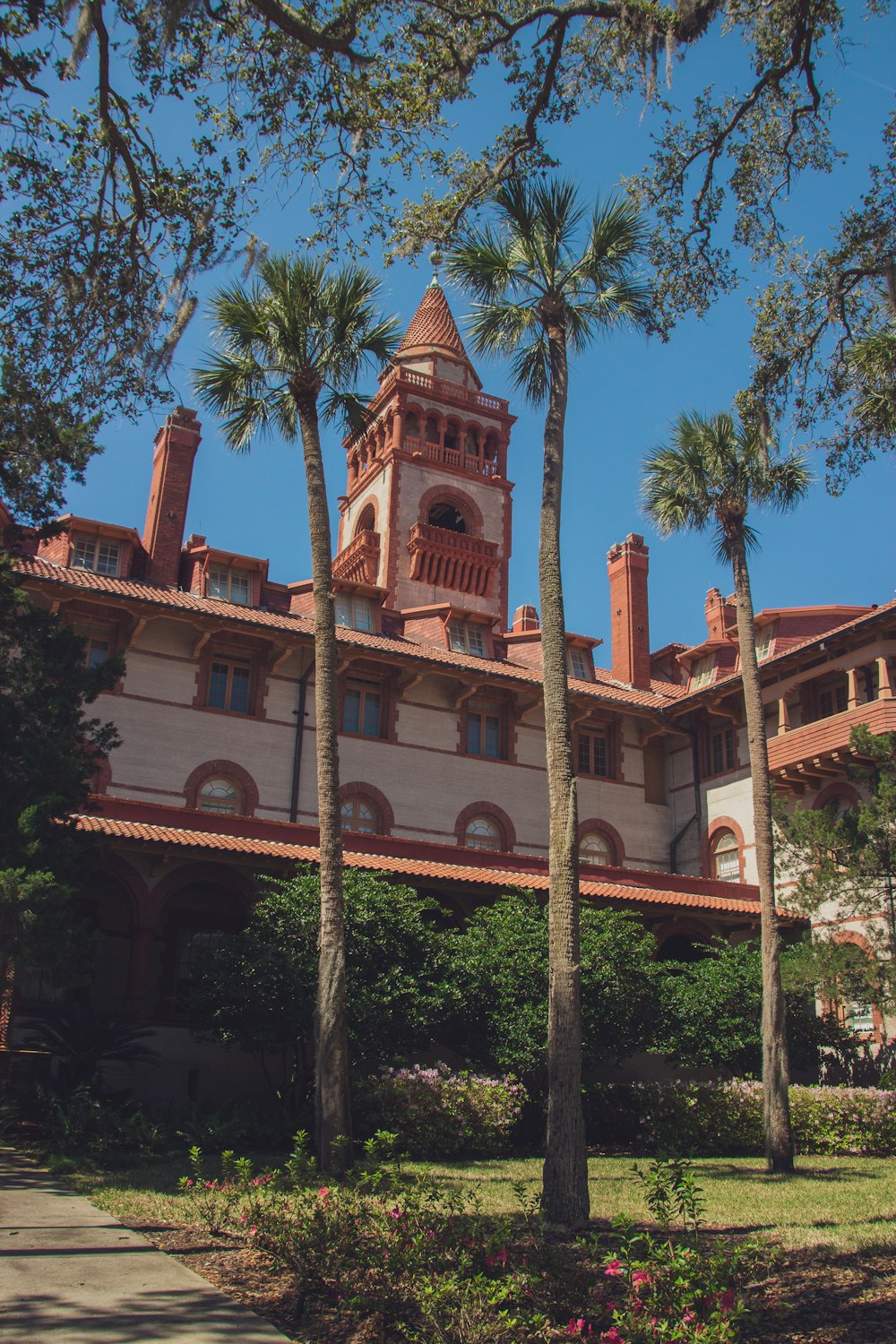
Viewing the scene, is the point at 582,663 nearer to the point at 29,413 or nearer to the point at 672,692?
the point at 672,692

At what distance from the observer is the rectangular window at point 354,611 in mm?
29750

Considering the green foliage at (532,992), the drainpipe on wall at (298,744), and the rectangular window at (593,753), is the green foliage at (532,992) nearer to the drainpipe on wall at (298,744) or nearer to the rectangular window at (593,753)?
the drainpipe on wall at (298,744)

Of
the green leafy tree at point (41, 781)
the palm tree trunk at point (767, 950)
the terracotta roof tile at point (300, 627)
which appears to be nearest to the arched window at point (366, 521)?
the terracotta roof tile at point (300, 627)

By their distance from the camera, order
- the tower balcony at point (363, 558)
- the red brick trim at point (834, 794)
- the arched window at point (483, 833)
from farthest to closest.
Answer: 1. the tower balcony at point (363, 558)
2. the arched window at point (483, 833)
3. the red brick trim at point (834, 794)

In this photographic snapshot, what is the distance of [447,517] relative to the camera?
4962cm

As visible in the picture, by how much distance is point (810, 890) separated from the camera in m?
19.7

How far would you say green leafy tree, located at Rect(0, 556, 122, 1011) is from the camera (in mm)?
13328

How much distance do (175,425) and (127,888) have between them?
48.1 feet

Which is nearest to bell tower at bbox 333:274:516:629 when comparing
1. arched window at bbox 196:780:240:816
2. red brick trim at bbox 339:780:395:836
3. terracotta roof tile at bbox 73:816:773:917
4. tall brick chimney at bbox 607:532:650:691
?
tall brick chimney at bbox 607:532:650:691

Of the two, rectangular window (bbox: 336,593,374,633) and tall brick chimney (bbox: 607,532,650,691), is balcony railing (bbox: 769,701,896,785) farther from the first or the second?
rectangular window (bbox: 336,593,374,633)

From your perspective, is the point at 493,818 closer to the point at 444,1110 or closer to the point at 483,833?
the point at 483,833

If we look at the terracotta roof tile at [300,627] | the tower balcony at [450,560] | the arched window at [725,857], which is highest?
the tower balcony at [450,560]

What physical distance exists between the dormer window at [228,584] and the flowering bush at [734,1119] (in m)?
15.1

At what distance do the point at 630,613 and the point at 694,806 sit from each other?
7.34 m
